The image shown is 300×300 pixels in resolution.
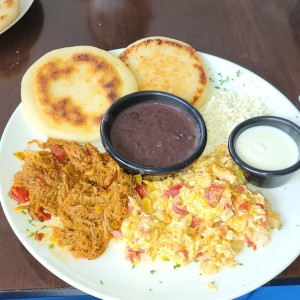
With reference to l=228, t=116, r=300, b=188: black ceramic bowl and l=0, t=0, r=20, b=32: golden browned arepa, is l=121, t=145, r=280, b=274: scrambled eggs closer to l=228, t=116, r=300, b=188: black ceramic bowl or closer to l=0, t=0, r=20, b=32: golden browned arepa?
l=228, t=116, r=300, b=188: black ceramic bowl

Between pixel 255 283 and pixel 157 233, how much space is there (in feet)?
1.64

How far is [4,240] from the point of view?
7.63 ft

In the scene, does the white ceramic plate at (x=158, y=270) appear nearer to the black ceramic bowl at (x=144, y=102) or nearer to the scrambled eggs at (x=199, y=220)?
the scrambled eggs at (x=199, y=220)

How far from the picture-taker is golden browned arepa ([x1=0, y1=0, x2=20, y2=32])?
320cm

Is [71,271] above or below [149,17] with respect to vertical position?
below

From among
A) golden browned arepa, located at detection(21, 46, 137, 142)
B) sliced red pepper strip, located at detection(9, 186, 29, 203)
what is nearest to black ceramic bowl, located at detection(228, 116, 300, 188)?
golden browned arepa, located at detection(21, 46, 137, 142)

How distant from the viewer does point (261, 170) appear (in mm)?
2328

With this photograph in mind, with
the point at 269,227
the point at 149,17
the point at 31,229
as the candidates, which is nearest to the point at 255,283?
the point at 269,227

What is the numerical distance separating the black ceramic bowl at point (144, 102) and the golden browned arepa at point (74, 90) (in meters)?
0.12

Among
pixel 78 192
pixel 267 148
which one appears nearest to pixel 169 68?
pixel 267 148

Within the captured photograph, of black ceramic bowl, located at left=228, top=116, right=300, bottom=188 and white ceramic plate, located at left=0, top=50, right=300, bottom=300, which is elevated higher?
black ceramic bowl, located at left=228, top=116, right=300, bottom=188

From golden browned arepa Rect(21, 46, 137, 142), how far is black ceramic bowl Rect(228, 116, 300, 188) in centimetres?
68

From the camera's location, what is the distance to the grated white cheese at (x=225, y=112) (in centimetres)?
266

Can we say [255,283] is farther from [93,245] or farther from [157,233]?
[93,245]
